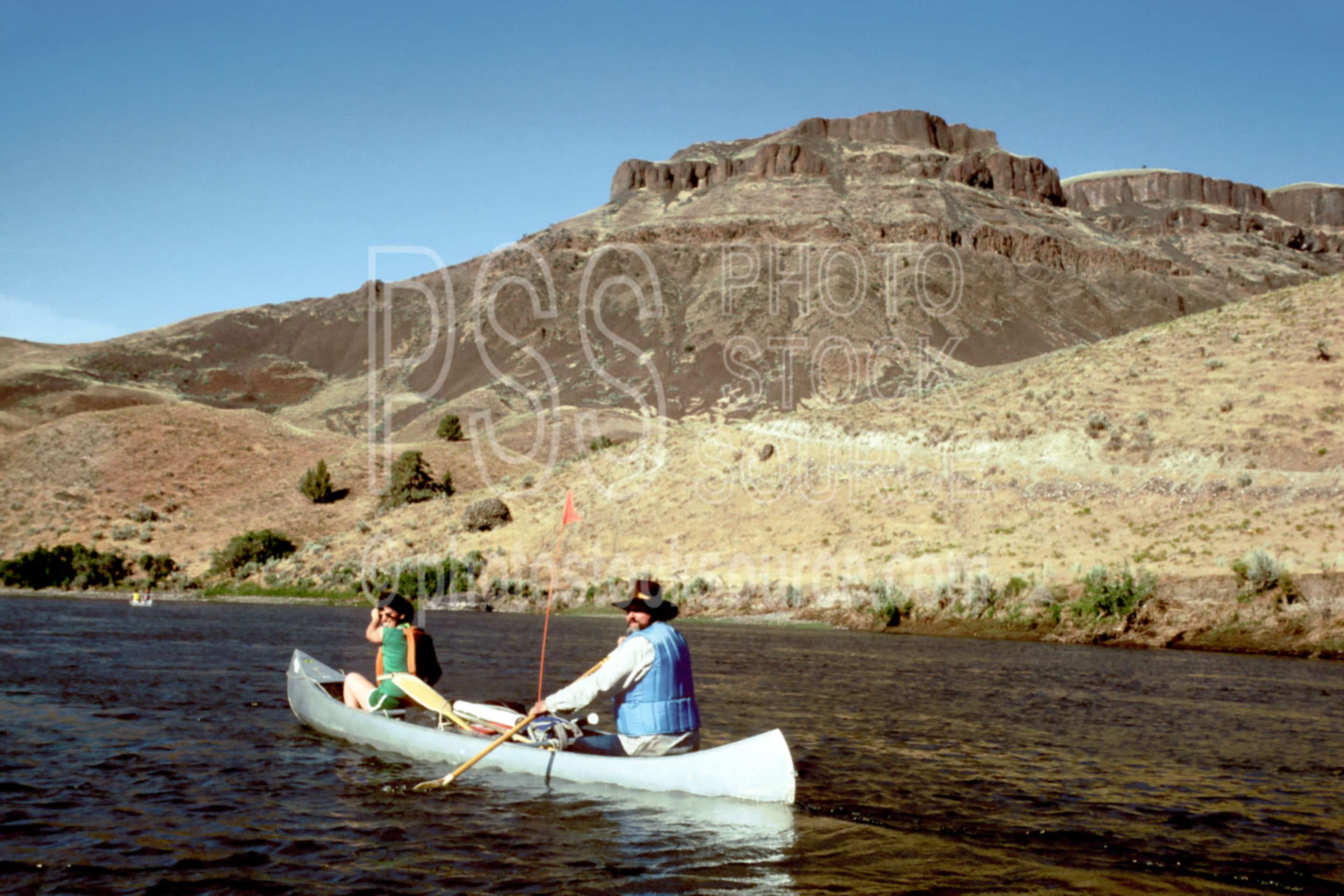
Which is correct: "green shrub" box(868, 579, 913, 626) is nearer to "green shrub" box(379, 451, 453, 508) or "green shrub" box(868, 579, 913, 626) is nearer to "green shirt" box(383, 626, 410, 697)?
"green shirt" box(383, 626, 410, 697)

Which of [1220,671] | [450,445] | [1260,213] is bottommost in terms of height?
[1220,671]

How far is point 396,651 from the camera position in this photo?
12492mm

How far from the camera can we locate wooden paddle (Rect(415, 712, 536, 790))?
10.3 m

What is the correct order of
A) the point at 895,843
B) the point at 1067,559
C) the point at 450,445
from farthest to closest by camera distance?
1. the point at 450,445
2. the point at 1067,559
3. the point at 895,843

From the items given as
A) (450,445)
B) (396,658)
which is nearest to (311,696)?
(396,658)

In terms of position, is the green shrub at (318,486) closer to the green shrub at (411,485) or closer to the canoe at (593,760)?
the green shrub at (411,485)

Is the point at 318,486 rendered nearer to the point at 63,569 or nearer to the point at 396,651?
the point at 63,569

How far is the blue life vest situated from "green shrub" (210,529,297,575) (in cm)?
4653

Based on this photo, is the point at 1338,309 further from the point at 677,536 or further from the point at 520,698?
the point at 520,698

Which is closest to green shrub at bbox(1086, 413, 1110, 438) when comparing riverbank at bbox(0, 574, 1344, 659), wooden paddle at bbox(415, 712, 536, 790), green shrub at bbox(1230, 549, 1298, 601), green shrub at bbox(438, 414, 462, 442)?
riverbank at bbox(0, 574, 1344, 659)

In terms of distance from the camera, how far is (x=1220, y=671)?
2202cm

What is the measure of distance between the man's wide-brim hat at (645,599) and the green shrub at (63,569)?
1825 inches

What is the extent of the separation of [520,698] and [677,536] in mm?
28328

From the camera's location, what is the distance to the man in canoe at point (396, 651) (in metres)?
12.5
